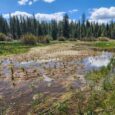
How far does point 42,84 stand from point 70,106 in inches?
165

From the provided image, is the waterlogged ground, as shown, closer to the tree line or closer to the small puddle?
the small puddle

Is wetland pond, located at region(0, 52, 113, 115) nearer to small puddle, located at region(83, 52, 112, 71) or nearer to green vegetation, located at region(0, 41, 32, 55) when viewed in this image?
small puddle, located at region(83, 52, 112, 71)

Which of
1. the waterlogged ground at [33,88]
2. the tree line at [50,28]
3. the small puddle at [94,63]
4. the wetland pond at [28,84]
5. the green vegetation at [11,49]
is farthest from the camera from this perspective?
the tree line at [50,28]

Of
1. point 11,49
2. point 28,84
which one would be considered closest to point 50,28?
point 11,49

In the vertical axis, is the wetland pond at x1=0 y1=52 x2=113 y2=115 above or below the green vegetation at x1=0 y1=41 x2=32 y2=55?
below

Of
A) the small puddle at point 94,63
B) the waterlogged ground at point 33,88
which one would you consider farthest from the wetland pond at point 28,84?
the small puddle at point 94,63

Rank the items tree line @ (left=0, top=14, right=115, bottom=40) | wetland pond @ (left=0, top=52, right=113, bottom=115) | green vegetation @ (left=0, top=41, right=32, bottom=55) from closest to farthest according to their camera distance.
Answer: wetland pond @ (left=0, top=52, right=113, bottom=115) < green vegetation @ (left=0, top=41, right=32, bottom=55) < tree line @ (left=0, top=14, right=115, bottom=40)

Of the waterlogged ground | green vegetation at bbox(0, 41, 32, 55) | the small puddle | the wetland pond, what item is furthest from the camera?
green vegetation at bbox(0, 41, 32, 55)

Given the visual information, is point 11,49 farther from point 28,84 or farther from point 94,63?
point 28,84

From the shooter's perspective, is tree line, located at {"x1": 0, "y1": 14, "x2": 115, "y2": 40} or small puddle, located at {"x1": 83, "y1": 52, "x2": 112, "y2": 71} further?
tree line, located at {"x1": 0, "y1": 14, "x2": 115, "y2": 40}

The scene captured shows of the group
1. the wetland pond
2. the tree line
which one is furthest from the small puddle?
the tree line

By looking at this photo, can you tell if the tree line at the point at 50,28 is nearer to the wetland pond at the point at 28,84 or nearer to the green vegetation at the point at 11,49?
the green vegetation at the point at 11,49

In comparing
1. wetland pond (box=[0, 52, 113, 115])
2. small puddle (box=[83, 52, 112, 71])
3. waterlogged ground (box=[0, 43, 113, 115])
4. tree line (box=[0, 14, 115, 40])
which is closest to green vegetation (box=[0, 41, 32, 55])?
small puddle (box=[83, 52, 112, 71])

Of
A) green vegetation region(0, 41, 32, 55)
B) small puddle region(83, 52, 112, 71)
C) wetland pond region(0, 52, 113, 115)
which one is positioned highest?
green vegetation region(0, 41, 32, 55)
